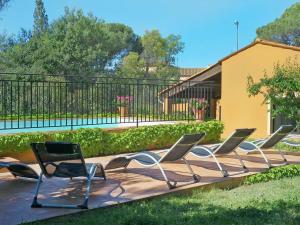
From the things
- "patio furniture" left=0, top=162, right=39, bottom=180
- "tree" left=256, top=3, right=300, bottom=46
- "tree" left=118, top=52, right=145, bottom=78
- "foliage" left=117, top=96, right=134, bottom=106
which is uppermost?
"tree" left=256, top=3, right=300, bottom=46

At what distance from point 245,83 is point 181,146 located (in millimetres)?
10347

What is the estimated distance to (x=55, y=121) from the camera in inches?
492

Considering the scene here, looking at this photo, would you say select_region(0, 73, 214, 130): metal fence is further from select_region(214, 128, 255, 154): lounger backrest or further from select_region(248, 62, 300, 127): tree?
select_region(214, 128, 255, 154): lounger backrest

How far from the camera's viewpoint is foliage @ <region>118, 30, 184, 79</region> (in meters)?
44.9

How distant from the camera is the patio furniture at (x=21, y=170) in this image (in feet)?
25.1

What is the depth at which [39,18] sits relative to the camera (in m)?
53.9

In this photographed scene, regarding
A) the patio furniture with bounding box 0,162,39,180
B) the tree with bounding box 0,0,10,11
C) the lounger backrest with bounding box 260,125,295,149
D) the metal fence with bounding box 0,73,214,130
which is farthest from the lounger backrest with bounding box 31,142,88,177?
the lounger backrest with bounding box 260,125,295,149

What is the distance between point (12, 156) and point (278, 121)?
11193 mm

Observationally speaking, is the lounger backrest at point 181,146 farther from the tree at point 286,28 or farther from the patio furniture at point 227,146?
the tree at point 286,28

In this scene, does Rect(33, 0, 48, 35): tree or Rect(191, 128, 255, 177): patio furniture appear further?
Rect(33, 0, 48, 35): tree

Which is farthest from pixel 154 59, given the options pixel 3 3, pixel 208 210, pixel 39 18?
pixel 208 210

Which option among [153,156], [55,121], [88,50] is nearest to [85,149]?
[55,121]

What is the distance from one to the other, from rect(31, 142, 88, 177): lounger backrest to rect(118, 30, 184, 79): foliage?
3733 cm

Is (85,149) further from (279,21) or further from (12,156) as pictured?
(279,21)
